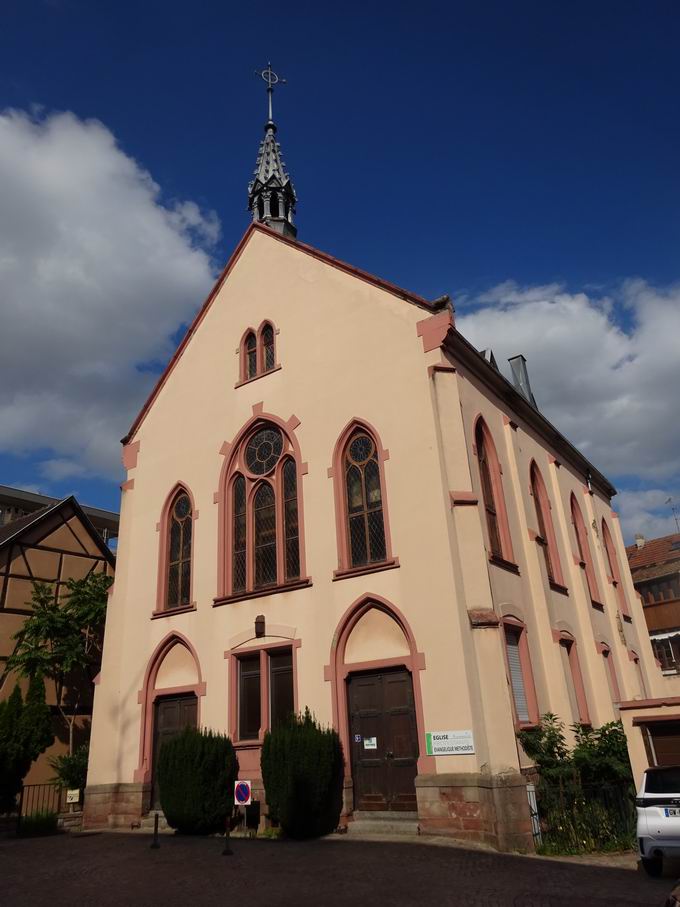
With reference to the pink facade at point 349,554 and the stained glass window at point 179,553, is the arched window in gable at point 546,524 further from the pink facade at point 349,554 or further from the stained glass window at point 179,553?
the stained glass window at point 179,553

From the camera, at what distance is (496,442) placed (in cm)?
1780

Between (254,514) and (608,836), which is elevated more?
(254,514)

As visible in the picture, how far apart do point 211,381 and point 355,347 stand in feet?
17.0

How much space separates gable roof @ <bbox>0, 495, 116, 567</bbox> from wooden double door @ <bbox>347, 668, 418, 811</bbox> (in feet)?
46.7

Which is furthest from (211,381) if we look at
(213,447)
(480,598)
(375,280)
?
(480,598)

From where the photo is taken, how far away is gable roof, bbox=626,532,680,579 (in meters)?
41.1

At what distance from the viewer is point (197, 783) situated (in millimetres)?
14211

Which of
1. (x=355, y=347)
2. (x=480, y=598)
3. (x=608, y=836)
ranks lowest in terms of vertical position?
(x=608, y=836)

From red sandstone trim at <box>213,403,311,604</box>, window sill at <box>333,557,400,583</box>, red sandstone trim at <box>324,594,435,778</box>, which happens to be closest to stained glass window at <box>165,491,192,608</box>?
red sandstone trim at <box>213,403,311,604</box>

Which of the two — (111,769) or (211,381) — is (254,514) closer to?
(211,381)

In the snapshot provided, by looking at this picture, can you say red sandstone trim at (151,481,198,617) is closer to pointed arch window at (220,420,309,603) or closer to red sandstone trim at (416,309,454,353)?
pointed arch window at (220,420,309,603)

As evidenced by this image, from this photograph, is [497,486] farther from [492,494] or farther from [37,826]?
[37,826]

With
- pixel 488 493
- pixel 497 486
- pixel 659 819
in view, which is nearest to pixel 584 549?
pixel 497 486

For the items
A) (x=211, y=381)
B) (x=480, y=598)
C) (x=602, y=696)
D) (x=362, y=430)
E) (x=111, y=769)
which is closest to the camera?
(x=480, y=598)
